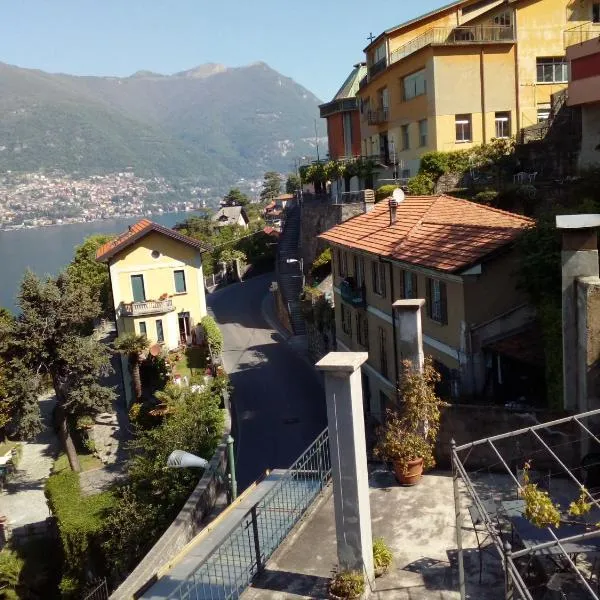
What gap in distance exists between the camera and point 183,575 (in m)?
10.0

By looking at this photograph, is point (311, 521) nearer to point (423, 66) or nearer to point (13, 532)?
point (13, 532)

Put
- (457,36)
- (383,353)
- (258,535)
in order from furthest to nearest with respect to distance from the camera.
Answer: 1. (457,36)
2. (383,353)
3. (258,535)

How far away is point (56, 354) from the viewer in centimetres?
2884

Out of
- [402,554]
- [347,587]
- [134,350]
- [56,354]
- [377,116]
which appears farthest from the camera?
[377,116]

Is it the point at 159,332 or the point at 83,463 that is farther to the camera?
the point at 159,332

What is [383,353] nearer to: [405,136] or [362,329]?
[362,329]

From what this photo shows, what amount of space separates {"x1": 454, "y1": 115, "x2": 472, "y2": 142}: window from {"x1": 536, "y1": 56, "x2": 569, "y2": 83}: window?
14.9 feet

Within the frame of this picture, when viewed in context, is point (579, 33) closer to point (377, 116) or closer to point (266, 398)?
point (377, 116)

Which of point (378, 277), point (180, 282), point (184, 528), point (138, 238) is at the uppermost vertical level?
point (138, 238)

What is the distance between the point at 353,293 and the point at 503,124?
18.8 meters

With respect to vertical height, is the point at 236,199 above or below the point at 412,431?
above

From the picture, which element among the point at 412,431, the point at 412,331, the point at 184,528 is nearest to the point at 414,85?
the point at 412,331

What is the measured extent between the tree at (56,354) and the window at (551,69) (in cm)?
2656

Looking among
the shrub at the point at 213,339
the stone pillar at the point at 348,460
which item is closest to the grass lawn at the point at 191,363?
the shrub at the point at 213,339
